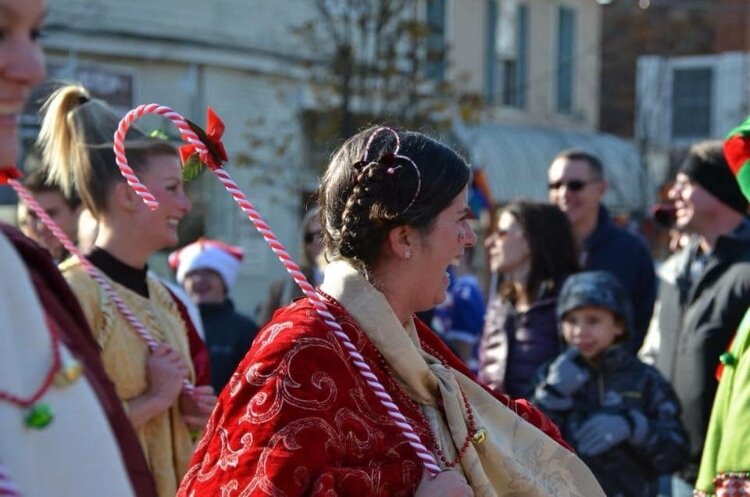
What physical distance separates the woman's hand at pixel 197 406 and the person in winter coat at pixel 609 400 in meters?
1.67

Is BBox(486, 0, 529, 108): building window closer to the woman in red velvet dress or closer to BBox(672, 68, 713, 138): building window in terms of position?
BBox(672, 68, 713, 138): building window

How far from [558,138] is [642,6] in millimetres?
2690

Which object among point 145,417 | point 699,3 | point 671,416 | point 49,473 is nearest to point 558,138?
point 699,3

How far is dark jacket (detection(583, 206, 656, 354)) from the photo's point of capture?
6766 mm

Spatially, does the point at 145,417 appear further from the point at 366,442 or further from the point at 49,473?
the point at 49,473

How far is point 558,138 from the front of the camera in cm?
2347

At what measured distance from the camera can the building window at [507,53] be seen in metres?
23.2

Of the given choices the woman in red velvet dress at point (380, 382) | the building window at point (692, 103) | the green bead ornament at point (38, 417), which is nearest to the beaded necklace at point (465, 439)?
the woman in red velvet dress at point (380, 382)

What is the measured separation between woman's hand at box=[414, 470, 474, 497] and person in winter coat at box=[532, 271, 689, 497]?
2.27 metres

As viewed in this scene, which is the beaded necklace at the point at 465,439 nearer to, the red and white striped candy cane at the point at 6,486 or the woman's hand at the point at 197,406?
the woman's hand at the point at 197,406

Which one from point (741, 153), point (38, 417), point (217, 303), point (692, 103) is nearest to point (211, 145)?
point (38, 417)

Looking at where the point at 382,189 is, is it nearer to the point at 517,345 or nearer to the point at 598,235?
the point at 517,345

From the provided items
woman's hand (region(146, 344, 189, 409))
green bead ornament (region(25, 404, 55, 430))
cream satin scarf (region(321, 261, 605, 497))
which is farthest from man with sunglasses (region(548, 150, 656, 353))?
green bead ornament (region(25, 404, 55, 430))

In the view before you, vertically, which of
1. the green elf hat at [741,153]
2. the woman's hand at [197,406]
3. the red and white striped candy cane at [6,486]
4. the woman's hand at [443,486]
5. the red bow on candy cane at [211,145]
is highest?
the red bow on candy cane at [211,145]
